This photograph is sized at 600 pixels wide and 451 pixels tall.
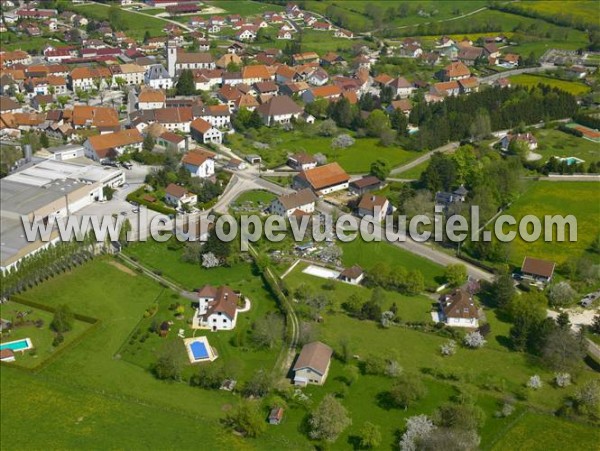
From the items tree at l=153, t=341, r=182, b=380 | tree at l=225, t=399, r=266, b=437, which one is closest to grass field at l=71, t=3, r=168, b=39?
tree at l=153, t=341, r=182, b=380

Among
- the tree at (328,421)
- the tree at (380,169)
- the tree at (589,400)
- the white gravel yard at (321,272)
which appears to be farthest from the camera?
the tree at (380,169)

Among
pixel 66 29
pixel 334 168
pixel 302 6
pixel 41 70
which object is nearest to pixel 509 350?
pixel 334 168

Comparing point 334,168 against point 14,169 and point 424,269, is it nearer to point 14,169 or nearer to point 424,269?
point 424,269

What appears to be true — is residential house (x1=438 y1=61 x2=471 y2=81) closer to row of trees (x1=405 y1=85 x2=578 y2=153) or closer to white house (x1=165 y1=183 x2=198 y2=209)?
row of trees (x1=405 y1=85 x2=578 y2=153)

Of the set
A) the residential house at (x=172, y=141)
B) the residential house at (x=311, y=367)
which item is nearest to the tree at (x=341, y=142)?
the residential house at (x=172, y=141)

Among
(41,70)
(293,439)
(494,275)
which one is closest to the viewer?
(293,439)

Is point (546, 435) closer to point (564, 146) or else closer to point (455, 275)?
point (455, 275)

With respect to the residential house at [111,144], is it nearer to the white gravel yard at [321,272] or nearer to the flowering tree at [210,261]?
the flowering tree at [210,261]
